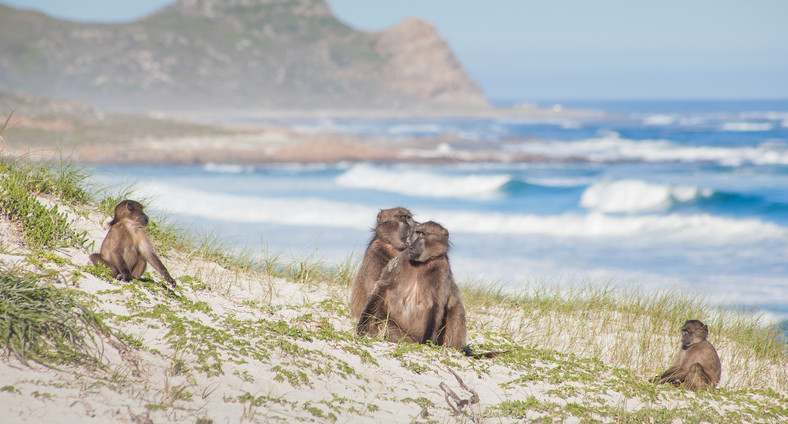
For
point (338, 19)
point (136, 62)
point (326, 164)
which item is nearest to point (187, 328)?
point (326, 164)

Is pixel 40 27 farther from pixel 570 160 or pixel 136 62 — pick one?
pixel 570 160

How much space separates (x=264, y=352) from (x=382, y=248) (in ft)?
5.49

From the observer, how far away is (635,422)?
4633 mm

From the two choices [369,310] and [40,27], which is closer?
[369,310]

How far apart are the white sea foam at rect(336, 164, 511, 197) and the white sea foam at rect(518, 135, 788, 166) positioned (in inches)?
504

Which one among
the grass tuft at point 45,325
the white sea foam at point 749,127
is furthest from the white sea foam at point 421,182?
the white sea foam at point 749,127

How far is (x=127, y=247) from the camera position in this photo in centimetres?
531

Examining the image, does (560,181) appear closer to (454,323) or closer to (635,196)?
(635,196)

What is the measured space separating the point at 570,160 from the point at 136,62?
111 m

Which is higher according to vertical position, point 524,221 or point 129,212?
point 524,221

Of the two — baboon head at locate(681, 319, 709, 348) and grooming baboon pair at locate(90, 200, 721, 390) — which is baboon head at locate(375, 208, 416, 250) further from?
baboon head at locate(681, 319, 709, 348)

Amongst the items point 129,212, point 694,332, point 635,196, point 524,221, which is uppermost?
point 635,196

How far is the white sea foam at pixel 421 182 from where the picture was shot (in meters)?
28.7

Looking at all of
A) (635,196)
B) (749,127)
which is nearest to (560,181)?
(635,196)
